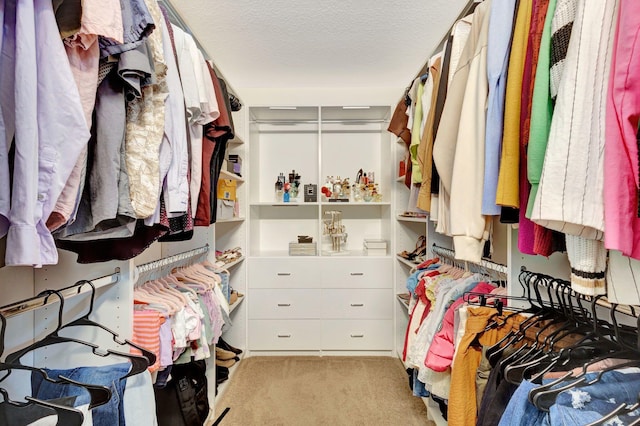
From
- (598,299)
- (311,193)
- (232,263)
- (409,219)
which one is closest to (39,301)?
(598,299)

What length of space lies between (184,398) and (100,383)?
2.89 ft

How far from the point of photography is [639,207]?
0.55 meters

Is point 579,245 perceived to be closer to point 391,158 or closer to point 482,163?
point 482,163

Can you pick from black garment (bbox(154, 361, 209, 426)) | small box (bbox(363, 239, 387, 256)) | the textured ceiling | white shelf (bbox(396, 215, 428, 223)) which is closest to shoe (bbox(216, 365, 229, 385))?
black garment (bbox(154, 361, 209, 426))

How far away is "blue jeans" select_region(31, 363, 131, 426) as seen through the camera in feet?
2.79

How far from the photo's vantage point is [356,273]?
2.77 meters

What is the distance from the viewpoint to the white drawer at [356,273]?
2.77 meters

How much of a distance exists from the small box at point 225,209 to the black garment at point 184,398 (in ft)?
2.79

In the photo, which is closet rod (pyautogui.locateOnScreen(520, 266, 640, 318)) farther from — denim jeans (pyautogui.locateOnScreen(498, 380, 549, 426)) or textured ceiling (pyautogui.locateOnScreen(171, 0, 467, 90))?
textured ceiling (pyautogui.locateOnScreen(171, 0, 467, 90))

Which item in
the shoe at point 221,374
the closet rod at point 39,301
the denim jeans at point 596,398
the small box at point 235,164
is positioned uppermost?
the small box at point 235,164

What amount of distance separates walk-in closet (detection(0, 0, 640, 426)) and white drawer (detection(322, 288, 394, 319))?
0.40 meters

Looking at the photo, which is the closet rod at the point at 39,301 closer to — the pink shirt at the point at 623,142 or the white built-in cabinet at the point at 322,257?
the pink shirt at the point at 623,142

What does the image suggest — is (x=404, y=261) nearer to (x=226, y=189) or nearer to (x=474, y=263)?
(x=474, y=263)

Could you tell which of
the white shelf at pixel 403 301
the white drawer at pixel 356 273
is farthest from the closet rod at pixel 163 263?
the white shelf at pixel 403 301
